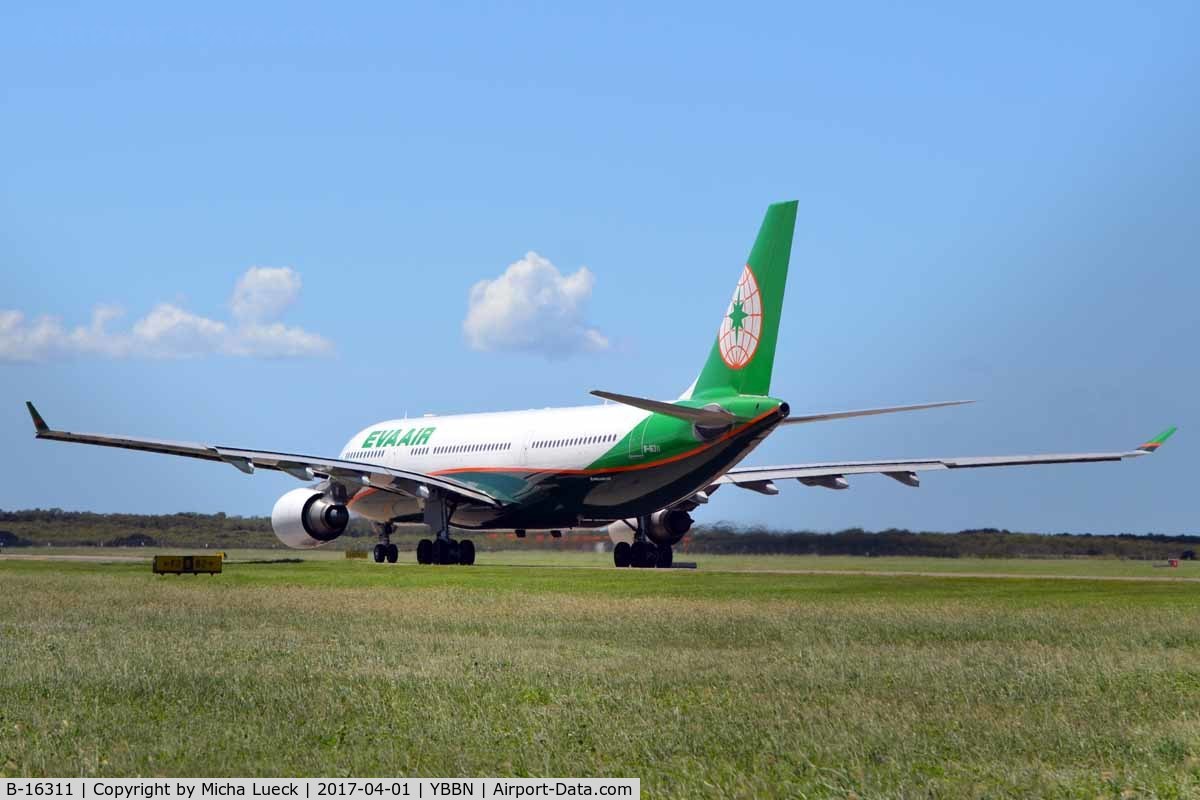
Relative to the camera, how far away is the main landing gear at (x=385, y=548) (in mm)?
45406

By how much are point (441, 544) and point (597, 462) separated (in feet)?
20.1

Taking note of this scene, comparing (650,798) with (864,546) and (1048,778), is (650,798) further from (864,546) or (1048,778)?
(864,546)

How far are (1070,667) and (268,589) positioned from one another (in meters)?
16.3

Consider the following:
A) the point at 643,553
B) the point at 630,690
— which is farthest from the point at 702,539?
the point at 630,690

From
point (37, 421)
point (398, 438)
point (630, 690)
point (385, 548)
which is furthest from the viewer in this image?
point (398, 438)

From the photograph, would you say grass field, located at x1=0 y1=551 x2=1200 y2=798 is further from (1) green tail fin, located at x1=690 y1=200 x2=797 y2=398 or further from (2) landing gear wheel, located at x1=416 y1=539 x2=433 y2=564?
(2) landing gear wheel, located at x1=416 y1=539 x2=433 y2=564

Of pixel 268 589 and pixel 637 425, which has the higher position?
pixel 637 425

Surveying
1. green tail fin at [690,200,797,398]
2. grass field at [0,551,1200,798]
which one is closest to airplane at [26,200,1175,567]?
green tail fin at [690,200,797,398]

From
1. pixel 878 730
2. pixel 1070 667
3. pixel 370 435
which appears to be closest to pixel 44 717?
pixel 878 730

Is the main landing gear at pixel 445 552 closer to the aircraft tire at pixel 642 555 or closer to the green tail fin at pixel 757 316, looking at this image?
the aircraft tire at pixel 642 555

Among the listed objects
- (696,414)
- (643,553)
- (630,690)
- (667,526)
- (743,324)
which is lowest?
(630,690)

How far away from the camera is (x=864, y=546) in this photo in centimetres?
4288

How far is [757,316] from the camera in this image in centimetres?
3447

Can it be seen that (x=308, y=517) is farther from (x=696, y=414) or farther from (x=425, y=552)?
(x=696, y=414)
